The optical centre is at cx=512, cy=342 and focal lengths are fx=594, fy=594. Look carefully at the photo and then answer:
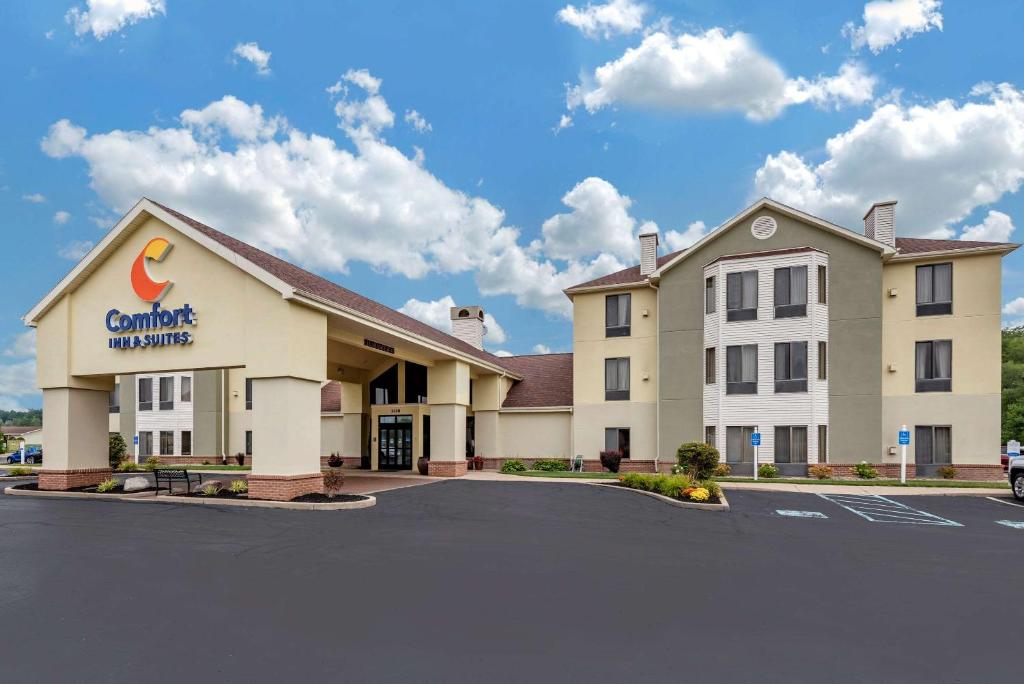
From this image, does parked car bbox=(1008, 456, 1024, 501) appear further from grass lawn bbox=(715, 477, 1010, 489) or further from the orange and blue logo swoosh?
the orange and blue logo swoosh

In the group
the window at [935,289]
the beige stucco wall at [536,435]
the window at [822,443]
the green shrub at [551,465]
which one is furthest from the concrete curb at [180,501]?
the window at [935,289]

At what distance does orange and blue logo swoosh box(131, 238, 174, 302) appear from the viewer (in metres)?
18.4

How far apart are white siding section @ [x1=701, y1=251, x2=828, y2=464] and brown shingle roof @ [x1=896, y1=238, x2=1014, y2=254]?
11.5ft

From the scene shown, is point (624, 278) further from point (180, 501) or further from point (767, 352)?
point (180, 501)

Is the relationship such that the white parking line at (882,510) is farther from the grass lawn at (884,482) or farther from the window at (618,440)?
the window at (618,440)

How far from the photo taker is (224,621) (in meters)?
6.34

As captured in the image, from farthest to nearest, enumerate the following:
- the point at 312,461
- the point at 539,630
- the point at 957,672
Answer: the point at 312,461 < the point at 539,630 < the point at 957,672

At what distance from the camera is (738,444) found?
25.7 metres

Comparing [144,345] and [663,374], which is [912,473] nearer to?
[663,374]

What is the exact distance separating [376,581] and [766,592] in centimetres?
Result: 508

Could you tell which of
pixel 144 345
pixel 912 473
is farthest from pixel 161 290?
pixel 912 473

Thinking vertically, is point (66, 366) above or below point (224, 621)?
above

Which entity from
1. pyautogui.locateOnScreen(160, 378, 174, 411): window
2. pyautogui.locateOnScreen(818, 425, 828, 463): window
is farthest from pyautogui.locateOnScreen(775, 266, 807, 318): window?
pyautogui.locateOnScreen(160, 378, 174, 411): window

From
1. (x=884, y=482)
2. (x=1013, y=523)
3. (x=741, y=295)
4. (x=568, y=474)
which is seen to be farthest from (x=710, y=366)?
(x=1013, y=523)
